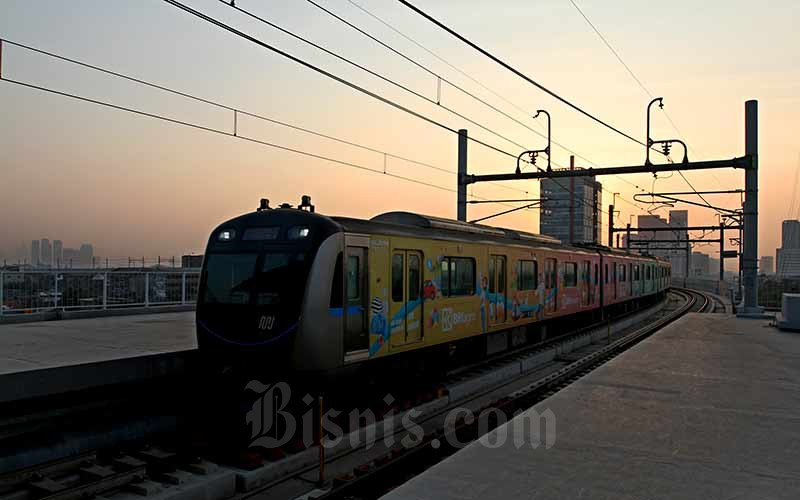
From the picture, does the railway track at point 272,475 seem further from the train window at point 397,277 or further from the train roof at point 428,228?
the train roof at point 428,228

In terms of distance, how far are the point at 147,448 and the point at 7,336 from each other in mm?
5765

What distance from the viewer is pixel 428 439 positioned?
28.9ft

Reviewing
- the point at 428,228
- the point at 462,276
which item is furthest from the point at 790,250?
the point at 428,228

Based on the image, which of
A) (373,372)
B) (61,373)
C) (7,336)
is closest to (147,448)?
(61,373)

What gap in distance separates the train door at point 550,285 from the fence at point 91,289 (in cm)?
914

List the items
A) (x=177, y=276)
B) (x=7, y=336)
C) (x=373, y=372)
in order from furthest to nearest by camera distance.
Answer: (x=177, y=276) < (x=7, y=336) < (x=373, y=372)

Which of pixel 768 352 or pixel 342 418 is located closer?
pixel 342 418

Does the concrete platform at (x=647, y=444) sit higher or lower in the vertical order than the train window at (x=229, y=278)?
lower

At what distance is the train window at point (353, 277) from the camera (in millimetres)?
9602

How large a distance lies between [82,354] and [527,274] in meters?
10.4

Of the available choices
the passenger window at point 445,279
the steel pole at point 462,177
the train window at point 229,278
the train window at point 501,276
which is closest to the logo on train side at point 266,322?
the train window at point 229,278

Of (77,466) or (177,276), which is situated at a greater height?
(177,276)

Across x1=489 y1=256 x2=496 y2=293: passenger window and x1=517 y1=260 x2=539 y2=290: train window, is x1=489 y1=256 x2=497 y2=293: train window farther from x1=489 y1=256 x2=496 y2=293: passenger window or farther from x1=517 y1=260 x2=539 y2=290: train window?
x1=517 y1=260 x2=539 y2=290: train window

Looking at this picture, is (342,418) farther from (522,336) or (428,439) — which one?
(522,336)
